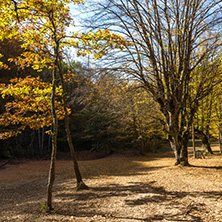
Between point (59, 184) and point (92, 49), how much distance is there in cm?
500

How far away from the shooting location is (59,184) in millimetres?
6855

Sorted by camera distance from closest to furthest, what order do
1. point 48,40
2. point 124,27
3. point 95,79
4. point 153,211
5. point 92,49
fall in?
point 153,211 → point 92,49 → point 48,40 → point 95,79 → point 124,27

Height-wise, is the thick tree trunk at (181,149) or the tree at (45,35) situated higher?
the tree at (45,35)

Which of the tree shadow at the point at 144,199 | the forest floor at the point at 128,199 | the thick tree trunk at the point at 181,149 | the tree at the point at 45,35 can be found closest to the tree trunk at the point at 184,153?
the thick tree trunk at the point at 181,149

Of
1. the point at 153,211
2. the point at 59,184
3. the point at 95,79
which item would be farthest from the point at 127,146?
the point at 153,211

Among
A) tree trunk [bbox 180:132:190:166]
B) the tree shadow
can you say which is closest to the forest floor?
the tree shadow

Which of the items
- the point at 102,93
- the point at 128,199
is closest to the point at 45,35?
the point at 102,93

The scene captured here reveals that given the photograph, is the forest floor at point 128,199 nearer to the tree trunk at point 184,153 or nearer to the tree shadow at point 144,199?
the tree shadow at point 144,199

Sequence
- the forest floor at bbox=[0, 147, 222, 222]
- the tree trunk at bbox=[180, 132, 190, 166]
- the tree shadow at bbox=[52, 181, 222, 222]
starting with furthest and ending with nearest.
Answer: the tree trunk at bbox=[180, 132, 190, 166] < the forest floor at bbox=[0, 147, 222, 222] < the tree shadow at bbox=[52, 181, 222, 222]

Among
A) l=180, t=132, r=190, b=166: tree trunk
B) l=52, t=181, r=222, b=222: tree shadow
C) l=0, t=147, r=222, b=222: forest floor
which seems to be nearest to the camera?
l=52, t=181, r=222, b=222: tree shadow

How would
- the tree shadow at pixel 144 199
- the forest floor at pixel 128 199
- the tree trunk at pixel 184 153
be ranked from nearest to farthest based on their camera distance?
the tree shadow at pixel 144 199
the forest floor at pixel 128 199
the tree trunk at pixel 184 153

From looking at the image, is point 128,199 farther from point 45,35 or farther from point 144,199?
point 45,35

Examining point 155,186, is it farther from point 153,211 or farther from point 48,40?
point 48,40

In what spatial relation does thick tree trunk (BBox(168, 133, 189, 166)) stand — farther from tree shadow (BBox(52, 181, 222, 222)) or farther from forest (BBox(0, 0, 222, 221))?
tree shadow (BBox(52, 181, 222, 222))
